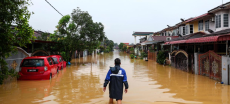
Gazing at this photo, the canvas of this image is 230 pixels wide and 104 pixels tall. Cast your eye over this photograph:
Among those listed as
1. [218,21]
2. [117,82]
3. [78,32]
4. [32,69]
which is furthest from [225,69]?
[78,32]

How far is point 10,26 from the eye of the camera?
18.6ft

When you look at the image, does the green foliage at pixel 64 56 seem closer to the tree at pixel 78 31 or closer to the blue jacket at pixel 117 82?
the tree at pixel 78 31

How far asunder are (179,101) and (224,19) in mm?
11938

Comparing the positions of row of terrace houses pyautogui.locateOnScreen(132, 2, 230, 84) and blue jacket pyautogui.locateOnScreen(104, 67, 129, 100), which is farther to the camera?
row of terrace houses pyautogui.locateOnScreen(132, 2, 230, 84)

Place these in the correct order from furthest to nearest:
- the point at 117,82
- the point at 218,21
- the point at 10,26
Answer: the point at 218,21, the point at 10,26, the point at 117,82

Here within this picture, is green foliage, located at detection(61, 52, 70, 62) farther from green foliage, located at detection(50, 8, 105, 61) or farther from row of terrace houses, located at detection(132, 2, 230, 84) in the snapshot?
row of terrace houses, located at detection(132, 2, 230, 84)

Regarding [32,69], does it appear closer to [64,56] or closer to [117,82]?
[117,82]

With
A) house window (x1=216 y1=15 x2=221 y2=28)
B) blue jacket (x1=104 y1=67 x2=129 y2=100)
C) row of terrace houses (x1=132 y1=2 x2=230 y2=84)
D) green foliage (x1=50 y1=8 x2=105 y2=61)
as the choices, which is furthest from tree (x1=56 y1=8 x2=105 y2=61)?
blue jacket (x1=104 y1=67 x2=129 y2=100)

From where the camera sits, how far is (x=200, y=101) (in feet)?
18.9

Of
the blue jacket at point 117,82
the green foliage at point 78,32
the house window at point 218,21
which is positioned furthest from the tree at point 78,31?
the blue jacket at point 117,82

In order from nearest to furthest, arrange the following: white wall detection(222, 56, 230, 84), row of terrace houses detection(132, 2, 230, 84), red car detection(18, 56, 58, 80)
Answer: white wall detection(222, 56, 230, 84) < row of terrace houses detection(132, 2, 230, 84) < red car detection(18, 56, 58, 80)

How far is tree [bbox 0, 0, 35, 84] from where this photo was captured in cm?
524

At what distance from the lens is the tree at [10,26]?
5.24m

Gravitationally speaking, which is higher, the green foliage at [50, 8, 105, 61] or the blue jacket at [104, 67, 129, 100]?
the green foliage at [50, 8, 105, 61]
